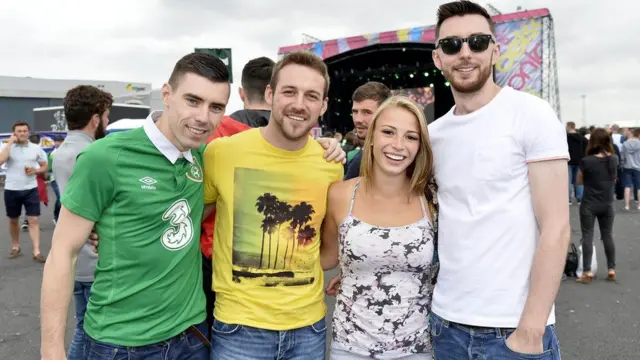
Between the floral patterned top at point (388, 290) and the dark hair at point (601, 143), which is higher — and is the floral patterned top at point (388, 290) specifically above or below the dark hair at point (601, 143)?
below

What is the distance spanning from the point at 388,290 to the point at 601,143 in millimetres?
5568

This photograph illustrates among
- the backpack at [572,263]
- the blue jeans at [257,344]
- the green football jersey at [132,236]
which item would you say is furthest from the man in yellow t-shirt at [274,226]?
the backpack at [572,263]

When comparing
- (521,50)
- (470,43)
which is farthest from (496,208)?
(521,50)

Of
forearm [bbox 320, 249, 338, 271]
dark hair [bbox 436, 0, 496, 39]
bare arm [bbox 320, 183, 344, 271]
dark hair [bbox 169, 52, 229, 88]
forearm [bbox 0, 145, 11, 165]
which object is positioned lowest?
forearm [bbox 320, 249, 338, 271]

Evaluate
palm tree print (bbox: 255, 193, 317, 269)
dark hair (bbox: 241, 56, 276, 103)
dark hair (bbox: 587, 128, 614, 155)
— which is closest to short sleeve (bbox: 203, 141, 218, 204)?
palm tree print (bbox: 255, 193, 317, 269)

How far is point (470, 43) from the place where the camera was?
1944 millimetres

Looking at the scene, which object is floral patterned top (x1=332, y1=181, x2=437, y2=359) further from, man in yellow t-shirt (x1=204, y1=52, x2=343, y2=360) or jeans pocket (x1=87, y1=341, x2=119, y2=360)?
jeans pocket (x1=87, y1=341, x2=119, y2=360)

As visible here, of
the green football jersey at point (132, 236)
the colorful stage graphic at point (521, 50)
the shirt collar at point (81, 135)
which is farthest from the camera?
the colorful stage graphic at point (521, 50)

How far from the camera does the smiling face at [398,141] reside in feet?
7.02

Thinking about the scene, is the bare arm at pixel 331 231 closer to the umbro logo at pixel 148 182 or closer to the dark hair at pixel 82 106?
the umbro logo at pixel 148 182

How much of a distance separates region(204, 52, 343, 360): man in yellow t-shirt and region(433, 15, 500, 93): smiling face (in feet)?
1.96

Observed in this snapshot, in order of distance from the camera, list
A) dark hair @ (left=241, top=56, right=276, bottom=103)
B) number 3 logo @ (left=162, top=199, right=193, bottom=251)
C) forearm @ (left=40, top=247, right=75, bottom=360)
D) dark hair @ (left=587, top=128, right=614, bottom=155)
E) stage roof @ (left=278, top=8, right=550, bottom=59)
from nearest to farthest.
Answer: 1. forearm @ (left=40, top=247, right=75, bottom=360)
2. number 3 logo @ (left=162, top=199, right=193, bottom=251)
3. dark hair @ (left=241, top=56, right=276, bottom=103)
4. dark hair @ (left=587, top=128, right=614, bottom=155)
5. stage roof @ (left=278, top=8, right=550, bottom=59)

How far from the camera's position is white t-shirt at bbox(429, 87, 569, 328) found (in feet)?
5.90

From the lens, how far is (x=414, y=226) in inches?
83.0
